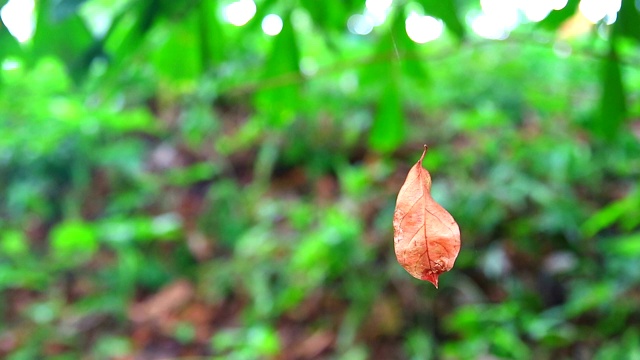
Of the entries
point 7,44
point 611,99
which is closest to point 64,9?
point 7,44

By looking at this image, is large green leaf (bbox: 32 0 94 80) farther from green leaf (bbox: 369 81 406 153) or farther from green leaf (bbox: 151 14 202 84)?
green leaf (bbox: 369 81 406 153)

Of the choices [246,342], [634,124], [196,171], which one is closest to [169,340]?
[246,342]

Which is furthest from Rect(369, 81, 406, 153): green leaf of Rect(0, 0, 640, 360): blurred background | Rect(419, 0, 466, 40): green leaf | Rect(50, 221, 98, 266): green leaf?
Rect(50, 221, 98, 266): green leaf

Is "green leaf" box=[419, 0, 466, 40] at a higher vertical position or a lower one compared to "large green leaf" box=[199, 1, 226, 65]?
lower

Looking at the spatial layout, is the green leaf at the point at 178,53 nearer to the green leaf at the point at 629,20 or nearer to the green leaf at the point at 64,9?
the green leaf at the point at 64,9

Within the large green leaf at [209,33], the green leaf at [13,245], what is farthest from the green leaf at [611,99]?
the green leaf at [13,245]

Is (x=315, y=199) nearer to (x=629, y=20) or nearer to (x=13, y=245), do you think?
(x=13, y=245)
